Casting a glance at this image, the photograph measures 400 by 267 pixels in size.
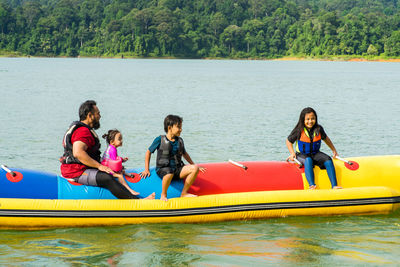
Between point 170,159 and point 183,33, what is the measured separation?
99038 millimetres

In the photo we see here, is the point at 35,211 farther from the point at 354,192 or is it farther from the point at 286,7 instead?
the point at 286,7

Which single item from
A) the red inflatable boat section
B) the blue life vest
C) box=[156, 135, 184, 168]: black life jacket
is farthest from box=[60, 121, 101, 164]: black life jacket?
the blue life vest

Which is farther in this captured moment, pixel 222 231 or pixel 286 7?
pixel 286 7

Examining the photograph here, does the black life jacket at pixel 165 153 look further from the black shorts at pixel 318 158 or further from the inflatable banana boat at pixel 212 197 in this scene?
the black shorts at pixel 318 158

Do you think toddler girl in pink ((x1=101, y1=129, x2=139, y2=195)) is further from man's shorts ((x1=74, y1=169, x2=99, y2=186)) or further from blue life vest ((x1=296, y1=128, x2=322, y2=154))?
blue life vest ((x1=296, y1=128, x2=322, y2=154))

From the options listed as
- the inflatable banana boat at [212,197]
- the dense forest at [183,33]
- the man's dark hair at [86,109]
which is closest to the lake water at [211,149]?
the inflatable banana boat at [212,197]

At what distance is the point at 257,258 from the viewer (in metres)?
5.18

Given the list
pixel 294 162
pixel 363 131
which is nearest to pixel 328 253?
pixel 294 162

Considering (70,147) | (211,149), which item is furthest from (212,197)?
(211,149)

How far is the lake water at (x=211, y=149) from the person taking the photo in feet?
17.2

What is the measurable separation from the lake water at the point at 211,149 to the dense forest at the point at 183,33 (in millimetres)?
63328

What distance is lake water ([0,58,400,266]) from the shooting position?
5.26 m

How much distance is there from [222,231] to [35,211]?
1.77m

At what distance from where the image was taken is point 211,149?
1170 cm
